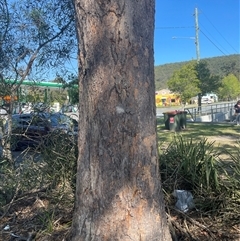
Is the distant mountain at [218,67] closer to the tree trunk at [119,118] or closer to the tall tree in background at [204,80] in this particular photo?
the tall tree in background at [204,80]

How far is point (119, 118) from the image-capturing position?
2391 mm

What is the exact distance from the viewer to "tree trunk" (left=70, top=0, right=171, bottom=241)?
2383 millimetres

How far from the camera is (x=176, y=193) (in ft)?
12.6

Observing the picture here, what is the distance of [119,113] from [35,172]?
2911 millimetres

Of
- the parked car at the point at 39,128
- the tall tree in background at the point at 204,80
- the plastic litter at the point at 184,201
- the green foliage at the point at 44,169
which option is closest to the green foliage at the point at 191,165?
the plastic litter at the point at 184,201

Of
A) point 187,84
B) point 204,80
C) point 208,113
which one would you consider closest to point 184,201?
point 208,113

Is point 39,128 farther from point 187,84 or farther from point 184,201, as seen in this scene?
point 187,84

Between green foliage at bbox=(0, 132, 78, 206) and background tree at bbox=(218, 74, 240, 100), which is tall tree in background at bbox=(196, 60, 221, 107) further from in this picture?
green foliage at bbox=(0, 132, 78, 206)

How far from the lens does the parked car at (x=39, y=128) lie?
5152 millimetres

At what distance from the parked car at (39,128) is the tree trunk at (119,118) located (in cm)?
275

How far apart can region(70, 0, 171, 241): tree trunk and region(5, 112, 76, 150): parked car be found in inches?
108

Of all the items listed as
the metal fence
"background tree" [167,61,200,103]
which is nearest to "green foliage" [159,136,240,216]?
→ the metal fence

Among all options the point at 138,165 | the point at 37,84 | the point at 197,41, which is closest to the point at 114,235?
the point at 138,165

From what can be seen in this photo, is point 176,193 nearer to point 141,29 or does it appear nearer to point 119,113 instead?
point 119,113
